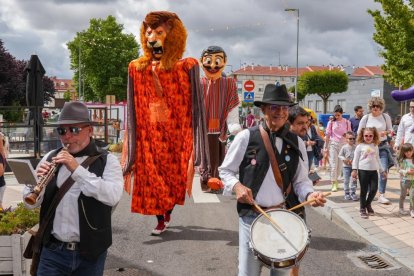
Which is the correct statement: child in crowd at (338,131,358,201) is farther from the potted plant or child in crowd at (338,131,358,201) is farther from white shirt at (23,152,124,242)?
white shirt at (23,152,124,242)

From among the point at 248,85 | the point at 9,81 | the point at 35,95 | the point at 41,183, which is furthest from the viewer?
the point at 9,81

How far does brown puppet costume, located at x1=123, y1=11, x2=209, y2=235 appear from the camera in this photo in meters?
5.91

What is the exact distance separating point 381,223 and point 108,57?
41183 mm

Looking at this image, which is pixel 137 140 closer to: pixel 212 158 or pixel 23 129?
pixel 212 158

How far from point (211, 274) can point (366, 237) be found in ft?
7.50

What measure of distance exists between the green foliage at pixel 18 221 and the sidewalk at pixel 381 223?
3672 millimetres

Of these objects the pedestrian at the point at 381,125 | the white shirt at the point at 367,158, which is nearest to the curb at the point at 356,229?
the white shirt at the point at 367,158

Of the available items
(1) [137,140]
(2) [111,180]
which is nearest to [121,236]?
(1) [137,140]

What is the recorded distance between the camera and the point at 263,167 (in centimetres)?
336

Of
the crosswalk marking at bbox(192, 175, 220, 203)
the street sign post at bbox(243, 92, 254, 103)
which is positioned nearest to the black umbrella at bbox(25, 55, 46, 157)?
the crosswalk marking at bbox(192, 175, 220, 203)

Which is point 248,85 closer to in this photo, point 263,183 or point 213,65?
point 213,65

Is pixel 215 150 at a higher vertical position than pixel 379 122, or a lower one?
lower

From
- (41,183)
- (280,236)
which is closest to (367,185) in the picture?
(280,236)

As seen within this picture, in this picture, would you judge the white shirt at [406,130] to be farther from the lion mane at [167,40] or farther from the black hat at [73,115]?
the black hat at [73,115]
